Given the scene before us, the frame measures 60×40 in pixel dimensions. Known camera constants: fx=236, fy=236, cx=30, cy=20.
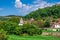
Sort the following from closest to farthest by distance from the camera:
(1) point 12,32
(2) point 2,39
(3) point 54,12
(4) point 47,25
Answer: (2) point 2,39
(1) point 12,32
(4) point 47,25
(3) point 54,12

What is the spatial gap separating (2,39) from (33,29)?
1509 centimetres

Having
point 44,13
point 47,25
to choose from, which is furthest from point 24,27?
point 44,13

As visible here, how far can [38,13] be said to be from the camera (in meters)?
101

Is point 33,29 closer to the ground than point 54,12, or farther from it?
closer to the ground

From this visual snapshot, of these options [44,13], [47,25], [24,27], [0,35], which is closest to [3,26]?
[24,27]

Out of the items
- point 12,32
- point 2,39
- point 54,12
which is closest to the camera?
point 2,39

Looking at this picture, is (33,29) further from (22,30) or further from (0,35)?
(0,35)

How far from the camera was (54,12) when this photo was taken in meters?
98.9

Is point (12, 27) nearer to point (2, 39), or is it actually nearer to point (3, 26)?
point (3, 26)

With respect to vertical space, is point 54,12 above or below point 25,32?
above

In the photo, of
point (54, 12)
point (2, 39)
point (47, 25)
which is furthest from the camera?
point (54, 12)

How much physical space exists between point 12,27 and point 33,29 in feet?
10.1

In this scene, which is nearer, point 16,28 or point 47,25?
point 16,28

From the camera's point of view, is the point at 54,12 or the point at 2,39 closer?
the point at 2,39
